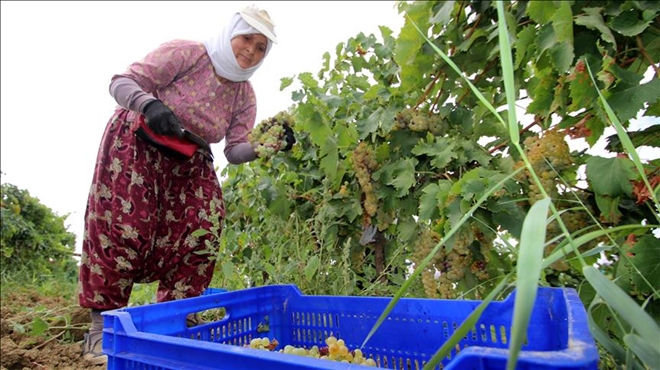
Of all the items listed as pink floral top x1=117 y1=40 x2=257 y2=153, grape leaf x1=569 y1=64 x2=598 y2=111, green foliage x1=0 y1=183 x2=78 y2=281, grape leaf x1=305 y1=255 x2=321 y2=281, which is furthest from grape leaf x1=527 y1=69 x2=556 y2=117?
green foliage x1=0 y1=183 x2=78 y2=281

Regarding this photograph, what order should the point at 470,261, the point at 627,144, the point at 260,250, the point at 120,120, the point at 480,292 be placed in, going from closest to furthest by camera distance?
the point at 627,144 → the point at 470,261 → the point at 480,292 → the point at 260,250 → the point at 120,120

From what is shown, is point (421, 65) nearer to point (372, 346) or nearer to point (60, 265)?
point (372, 346)

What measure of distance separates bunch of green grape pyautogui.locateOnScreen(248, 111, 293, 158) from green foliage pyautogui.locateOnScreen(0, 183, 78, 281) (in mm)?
3396

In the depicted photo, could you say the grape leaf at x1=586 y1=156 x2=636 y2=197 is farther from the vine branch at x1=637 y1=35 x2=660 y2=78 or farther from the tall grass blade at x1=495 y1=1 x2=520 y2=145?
the tall grass blade at x1=495 y1=1 x2=520 y2=145

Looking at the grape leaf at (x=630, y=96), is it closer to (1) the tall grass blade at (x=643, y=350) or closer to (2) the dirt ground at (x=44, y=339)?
(1) the tall grass blade at (x=643, y=350)

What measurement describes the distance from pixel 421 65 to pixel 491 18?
9.2 inches

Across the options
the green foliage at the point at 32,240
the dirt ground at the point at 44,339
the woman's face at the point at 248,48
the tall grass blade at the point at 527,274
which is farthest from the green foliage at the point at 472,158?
the green foliage at the point at 32,240

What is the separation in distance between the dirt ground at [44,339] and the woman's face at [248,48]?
128 cm

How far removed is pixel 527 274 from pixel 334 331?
0.86 meters

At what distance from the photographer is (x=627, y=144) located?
0.81 metres

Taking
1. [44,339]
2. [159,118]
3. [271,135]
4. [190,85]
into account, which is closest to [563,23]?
[271,135]

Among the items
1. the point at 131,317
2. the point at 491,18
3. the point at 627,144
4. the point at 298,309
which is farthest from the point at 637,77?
the point at 131,317

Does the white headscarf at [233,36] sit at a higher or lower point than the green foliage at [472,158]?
higher

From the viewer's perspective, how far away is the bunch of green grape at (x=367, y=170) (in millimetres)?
1624
